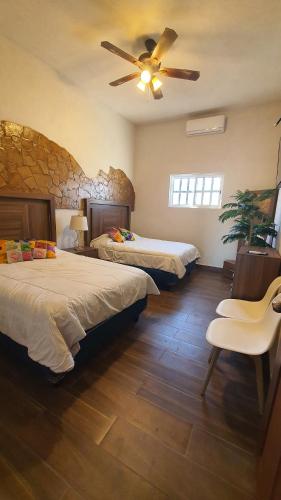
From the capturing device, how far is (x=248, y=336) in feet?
4.75

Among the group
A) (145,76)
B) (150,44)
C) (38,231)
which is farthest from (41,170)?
(150,44)

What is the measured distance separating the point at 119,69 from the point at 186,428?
386cm

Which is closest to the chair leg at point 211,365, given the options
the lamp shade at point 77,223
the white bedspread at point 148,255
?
the white bedspread at point 148,255

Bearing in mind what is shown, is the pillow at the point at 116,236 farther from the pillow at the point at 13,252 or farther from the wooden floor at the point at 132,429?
the wooden floor at the point at 132,429

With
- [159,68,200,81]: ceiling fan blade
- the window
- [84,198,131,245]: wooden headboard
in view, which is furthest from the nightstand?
[159,68,200,81]: ceiling fan blade

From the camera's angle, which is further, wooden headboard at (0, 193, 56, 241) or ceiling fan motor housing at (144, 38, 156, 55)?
wooden headboard at (0, 193, 56, 241)

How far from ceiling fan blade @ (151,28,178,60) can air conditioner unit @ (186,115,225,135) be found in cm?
215

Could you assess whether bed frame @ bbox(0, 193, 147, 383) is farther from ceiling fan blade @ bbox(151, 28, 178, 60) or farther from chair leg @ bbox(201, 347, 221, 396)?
ceiling fan blade @ bbox(151, 28, 178, 60)

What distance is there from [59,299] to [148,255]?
2046mm

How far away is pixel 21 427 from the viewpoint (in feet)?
4.13

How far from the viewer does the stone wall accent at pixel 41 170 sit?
257 cm

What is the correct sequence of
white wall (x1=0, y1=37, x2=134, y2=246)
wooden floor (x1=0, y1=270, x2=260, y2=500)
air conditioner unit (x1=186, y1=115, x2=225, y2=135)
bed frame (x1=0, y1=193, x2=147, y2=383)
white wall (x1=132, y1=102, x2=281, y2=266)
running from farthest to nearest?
air conditioner unit (x1=186, y1=115, x2=225, y2=135) < white wall (x1=132, y1=102, x2=281, y2=266) < white wall (x1=0, y1=37, x2=134, y2=246) < bed frame (x1=0, y1=193, x2=147, y2=383) < wooden floor (x1=0, y1=270, x2=260, y2=500)

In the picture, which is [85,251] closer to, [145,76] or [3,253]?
[3,253]

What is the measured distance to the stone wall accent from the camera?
8.45 ft
